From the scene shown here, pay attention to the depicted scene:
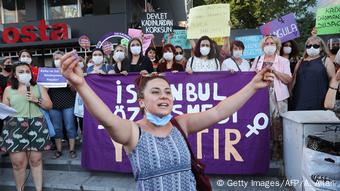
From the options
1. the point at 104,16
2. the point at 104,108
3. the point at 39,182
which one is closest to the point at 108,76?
the point at 39,182

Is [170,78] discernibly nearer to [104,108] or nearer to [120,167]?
[120,167]

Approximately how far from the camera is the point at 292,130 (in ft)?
13.0

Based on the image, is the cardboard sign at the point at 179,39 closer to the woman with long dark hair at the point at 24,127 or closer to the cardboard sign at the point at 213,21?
the cardboard sign at the point at 213,21

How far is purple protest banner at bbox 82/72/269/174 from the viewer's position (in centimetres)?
444

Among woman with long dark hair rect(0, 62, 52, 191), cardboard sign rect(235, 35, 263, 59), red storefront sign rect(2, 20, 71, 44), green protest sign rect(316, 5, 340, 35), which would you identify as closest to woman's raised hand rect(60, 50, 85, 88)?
woman with long dark hair rect(0, 62, 52, 191)

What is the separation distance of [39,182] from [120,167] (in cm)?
112

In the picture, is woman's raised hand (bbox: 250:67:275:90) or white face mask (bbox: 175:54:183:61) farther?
white face mask (bbox: 175:54:183:61)

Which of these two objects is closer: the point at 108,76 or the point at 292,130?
the point at 292,130

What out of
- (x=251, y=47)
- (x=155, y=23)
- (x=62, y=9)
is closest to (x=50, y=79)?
(x=155, y=23)

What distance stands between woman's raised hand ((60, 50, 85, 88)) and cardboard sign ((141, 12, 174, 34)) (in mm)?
7729

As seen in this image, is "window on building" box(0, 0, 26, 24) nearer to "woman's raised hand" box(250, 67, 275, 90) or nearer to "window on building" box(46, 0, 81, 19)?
"window on building" box(46, 0, 81, 19)

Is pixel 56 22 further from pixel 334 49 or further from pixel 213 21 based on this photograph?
pixel 334 49

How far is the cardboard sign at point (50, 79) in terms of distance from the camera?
17.4ft

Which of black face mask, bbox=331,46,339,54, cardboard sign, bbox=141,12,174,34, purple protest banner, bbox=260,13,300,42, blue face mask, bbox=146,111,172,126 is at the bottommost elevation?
blue face mask, bbox=146,111,172,126
